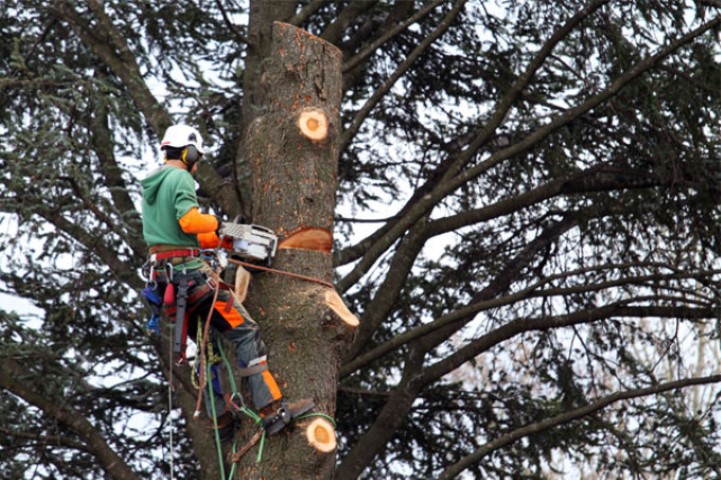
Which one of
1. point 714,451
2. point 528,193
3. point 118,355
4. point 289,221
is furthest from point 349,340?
point 714,451

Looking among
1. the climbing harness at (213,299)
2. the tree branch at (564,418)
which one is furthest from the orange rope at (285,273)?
the tree branch at (564,418)

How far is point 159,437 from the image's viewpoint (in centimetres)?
1021

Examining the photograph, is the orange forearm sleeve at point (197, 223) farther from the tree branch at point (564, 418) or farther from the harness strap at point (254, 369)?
the tree branch at point (564, 418)

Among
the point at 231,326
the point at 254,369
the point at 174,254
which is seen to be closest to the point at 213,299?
the point at 231,326

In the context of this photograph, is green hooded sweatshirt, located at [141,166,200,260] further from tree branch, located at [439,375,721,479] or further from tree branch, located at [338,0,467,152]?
tree branch, located at [439,375,721,479]

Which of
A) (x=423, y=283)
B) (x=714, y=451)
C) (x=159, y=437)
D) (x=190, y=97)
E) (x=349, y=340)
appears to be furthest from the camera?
(x=423, y=283)

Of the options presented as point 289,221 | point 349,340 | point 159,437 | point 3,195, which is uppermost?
point 3,195

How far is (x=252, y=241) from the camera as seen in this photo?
5.49 m

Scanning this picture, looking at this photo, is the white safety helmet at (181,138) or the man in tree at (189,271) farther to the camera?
the white safety helmet at (181,138)

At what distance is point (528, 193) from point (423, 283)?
7.23ft

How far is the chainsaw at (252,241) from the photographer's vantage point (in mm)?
5473

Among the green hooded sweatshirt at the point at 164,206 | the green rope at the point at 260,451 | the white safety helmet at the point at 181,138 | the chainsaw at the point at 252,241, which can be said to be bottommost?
the green rope at the point at 260,451

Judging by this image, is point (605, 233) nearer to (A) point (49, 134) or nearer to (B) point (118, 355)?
(B) point (118, 355)

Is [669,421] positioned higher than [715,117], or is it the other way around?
[715,117]
